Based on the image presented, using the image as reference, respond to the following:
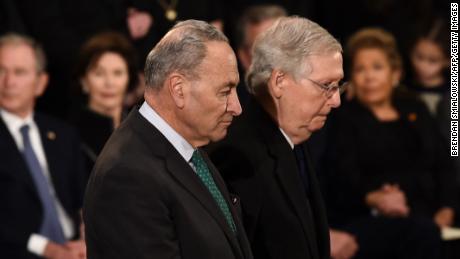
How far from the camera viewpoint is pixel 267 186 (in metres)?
3.02

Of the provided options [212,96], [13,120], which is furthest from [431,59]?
[212,96]

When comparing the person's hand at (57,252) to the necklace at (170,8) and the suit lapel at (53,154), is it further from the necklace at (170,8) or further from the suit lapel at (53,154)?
the necklace at (170,8)

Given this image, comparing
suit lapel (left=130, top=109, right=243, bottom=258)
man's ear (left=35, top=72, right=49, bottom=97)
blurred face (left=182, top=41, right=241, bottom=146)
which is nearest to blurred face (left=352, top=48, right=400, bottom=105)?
man's ear (left=35, top=72, right=49, bottom=97)

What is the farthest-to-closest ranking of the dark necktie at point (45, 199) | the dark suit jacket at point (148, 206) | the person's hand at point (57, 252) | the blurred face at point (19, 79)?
the blurred face at point (19, 79)
the dark necktie at point (45, 199)
the person's hand at point (57, 252)
the dark suit jacket at point (148, 206)

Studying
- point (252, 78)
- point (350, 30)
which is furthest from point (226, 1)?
point (252, 78)

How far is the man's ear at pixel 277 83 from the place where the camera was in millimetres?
3084

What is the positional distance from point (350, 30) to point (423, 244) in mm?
1830

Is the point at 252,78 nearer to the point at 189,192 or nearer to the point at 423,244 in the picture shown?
the point at 189,192

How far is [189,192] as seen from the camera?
2.49 m

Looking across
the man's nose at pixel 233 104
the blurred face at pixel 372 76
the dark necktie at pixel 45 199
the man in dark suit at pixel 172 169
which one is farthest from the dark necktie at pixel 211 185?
the blurred face at pixel 372 76

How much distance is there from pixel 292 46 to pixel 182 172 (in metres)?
0.74

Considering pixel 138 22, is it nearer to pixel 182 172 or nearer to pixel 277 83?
pixel 277 83

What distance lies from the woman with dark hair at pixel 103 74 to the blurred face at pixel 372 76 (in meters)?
1.28

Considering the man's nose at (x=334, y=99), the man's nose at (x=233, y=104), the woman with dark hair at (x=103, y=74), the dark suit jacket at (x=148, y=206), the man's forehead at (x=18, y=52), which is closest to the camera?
the dark suit jacket at (x=148, y=206)
